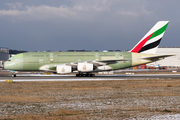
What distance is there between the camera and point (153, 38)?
1642 inches

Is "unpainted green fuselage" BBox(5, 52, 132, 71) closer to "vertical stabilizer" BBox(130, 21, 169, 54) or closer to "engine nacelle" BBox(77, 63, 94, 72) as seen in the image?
"engine nacelle" BBox(77, 63, 94, 72)

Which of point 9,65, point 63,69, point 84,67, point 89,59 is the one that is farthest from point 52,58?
point 9,65

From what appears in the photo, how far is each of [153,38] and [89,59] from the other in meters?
12.8

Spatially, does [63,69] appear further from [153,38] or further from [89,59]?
[153,38]

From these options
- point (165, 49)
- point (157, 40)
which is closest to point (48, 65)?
point (157, 40)

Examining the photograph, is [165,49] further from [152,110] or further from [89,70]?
[152,110]

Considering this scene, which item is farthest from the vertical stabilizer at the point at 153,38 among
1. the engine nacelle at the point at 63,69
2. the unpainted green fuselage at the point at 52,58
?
→ the engine nacelle at the point at 63,69

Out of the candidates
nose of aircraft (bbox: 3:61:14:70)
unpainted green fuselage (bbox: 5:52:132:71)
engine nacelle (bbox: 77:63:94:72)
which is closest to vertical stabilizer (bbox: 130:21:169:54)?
unpainted green fuselage (bbox: 5:52:132:71)

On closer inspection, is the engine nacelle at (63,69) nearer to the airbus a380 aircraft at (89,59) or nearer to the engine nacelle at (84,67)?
the airbus a380 aircraft at (89,59)

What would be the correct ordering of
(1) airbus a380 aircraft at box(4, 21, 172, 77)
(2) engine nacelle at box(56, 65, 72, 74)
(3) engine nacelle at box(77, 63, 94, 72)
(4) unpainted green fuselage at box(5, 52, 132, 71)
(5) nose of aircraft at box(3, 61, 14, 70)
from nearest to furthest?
1. (2) engine nacelle at box(56, 65, 72, 74)
2. (3) engine nacelle at box(77, 63, 94, 72)
3. (1) airbus a380 aircraft at box(4, 21, 172, 77)
4. (4) unpainted green fuselage at box(5, 52, 132, 71)
5. (5) nose of aircraft at box(3, 61, 14, 70)

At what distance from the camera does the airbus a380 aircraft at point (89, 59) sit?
39188 millimetres

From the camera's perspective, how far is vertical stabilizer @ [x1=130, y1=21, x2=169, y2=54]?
41.7 m

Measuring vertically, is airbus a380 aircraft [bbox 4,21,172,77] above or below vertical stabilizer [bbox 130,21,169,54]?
below

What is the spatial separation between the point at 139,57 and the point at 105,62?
6.60m
